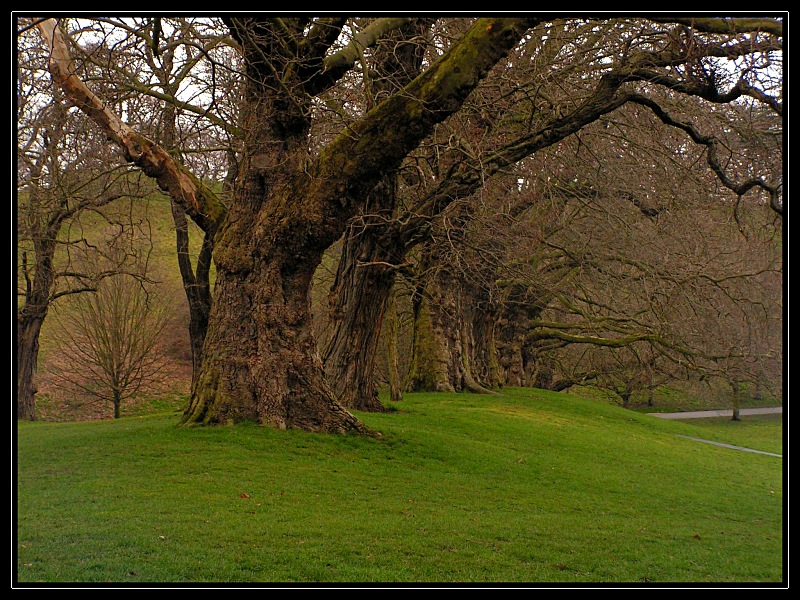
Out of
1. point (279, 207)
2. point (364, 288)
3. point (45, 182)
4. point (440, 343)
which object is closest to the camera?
point (279, 207)

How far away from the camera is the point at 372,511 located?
878cm

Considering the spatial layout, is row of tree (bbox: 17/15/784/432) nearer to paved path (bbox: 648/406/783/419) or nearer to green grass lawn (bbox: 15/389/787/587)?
green grass lawn (bbox: 15/389/787/587)

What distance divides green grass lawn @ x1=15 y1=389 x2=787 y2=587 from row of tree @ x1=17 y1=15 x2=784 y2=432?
4.52 ft

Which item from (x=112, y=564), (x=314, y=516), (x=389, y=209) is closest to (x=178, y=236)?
(x=389, y=209)

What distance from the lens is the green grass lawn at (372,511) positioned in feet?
22.0

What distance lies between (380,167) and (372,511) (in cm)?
481

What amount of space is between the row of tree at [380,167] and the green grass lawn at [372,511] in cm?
138

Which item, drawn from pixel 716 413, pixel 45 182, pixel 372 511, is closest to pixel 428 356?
pixel 45 182

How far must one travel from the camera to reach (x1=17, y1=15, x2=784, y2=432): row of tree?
436 inches

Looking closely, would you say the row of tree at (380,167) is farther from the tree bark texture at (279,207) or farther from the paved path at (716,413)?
the paved path at (716,413)

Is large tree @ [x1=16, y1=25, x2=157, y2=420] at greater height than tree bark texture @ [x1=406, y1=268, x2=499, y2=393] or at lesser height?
greater

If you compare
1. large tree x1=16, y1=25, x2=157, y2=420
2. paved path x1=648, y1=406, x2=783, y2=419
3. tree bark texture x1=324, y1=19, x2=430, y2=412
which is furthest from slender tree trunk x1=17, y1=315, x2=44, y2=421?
paved path x1=648, y1=406, x2=783, y2=419

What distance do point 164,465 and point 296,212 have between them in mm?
3958

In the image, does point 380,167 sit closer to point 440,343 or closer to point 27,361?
point 440,343
